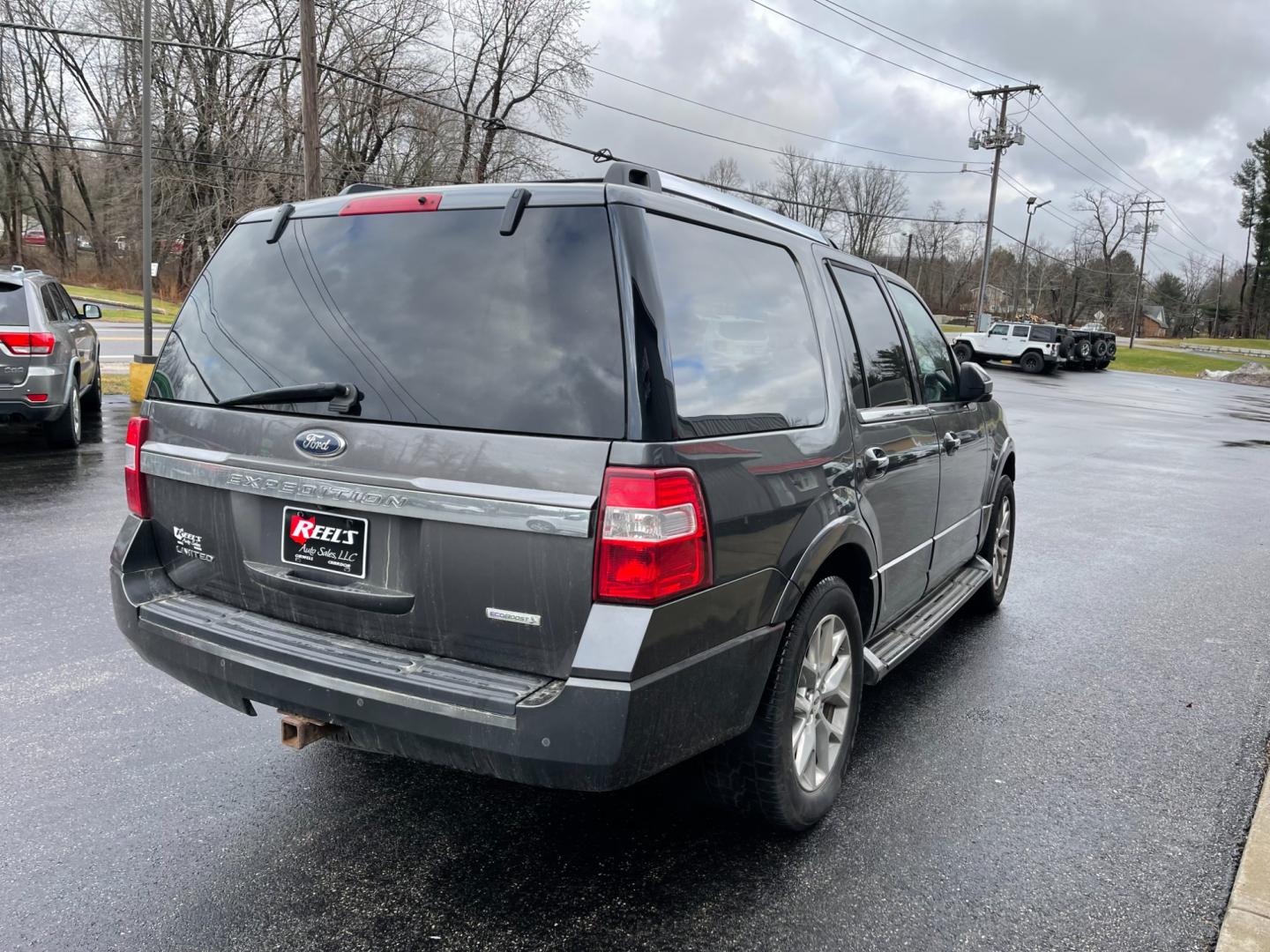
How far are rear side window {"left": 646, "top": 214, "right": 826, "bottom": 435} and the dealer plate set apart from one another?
0.95 metres

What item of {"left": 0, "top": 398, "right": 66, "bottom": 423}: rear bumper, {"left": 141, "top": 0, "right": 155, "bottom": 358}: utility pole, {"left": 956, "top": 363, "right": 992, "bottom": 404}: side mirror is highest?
{"left": 141, "top": 0, "right": 155, "bottom": 358}: utility pole

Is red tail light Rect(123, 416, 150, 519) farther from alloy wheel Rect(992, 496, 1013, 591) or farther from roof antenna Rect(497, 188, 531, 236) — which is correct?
alloy wheel Rect(992, 496, 1013, 591)

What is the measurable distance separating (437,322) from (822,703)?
5.76 feet

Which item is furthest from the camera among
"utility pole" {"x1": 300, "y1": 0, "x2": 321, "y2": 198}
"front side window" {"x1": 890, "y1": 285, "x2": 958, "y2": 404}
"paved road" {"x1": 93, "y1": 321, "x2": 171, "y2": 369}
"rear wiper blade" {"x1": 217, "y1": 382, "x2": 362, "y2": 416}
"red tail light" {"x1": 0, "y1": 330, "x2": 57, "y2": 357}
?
"paved road" {"x1": 93, "y1": 321, "x2": 171, "y2": 369}

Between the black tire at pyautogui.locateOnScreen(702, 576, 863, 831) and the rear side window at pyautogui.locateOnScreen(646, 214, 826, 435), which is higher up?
the rear side window at pyautogui.locateOnScreen(646, 214, 826, 435)

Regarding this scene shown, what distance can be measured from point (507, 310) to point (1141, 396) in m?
30.8

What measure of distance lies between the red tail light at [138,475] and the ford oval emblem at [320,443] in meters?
0.80

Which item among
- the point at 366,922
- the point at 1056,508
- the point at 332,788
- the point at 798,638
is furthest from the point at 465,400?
the point at 1056,508

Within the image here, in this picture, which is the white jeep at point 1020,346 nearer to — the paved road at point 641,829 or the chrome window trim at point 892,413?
the paved road at point 641,829

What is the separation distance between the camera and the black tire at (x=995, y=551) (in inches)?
212

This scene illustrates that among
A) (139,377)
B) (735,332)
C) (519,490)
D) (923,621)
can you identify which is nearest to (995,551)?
(923,621)

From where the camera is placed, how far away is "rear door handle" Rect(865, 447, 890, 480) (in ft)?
10.8

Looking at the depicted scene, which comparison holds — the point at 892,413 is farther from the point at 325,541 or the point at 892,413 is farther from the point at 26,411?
the point at 26,411

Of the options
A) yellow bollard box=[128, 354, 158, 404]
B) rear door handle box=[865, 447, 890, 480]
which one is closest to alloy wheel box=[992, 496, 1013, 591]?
rear door handle box=[865, 447, 890, 480]
